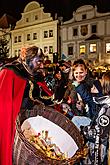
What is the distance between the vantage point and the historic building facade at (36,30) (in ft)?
106

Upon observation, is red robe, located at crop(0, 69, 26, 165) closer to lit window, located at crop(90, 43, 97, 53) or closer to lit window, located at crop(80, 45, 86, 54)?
lit window, located at crop(90, 43, 97, 53)

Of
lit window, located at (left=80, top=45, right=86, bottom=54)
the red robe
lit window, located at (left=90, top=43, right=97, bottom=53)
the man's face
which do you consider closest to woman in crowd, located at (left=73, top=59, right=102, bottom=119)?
the man's face

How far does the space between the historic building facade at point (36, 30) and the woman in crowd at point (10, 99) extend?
28540 millimetres

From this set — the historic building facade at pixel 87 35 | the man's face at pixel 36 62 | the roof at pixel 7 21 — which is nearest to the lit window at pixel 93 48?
the historic building facade at pixel 87 35

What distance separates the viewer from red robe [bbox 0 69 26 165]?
3143mm

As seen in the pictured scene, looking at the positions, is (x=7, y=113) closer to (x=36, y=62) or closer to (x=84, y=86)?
(x=36, y=62)

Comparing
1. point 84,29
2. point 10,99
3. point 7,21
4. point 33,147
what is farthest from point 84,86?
point 7,21

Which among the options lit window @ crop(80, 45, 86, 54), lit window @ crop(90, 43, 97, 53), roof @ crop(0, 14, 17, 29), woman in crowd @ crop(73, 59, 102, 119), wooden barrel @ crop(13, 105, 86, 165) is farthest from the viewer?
roof @ crop(0, 14, 17, 29)

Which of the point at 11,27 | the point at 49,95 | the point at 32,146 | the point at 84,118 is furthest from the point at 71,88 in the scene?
the point at 11,27

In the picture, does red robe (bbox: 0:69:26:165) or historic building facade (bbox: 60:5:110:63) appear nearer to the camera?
red robe (bbox: 0:69:26:165)

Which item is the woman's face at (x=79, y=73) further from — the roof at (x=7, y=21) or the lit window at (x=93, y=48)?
the roof at (x=7, y=21)

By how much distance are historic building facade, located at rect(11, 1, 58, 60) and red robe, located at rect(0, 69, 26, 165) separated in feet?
94.0

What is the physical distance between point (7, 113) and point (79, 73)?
3.86 ft

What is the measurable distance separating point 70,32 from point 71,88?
91.8 ft
